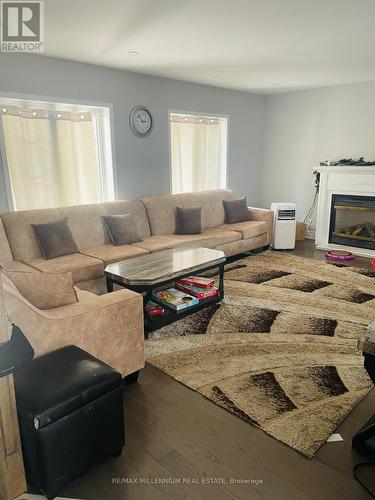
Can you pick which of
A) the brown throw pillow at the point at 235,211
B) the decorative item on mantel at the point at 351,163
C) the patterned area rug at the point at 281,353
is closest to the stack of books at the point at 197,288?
the patterned area rug at the point at 281,353

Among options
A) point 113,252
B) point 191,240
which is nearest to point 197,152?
point 191,240

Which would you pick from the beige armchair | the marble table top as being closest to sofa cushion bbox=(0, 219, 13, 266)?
the marble table top

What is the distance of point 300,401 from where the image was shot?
219 centimetres

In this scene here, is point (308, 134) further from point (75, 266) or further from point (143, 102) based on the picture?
point (75, 266)

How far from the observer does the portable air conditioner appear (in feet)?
18.5

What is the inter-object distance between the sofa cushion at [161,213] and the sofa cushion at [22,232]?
142cm

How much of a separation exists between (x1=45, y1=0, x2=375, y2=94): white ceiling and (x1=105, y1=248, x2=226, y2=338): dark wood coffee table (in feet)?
6.45

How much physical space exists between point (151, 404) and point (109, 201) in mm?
3049

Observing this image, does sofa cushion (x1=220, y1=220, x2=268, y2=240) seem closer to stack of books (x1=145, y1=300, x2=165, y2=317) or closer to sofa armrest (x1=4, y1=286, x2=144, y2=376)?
stack of books (x1=145, y1=300, x2=165, y2=317)

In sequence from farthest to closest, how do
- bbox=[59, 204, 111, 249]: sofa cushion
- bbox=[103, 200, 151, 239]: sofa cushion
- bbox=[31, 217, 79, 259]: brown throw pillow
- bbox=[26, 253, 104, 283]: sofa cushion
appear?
bbox=[103, 200, 151, 239]: sofa cushion < bbox=[59, 204, 111, 249]: sofa cushion < bbox=[31, 217, 79, 259]: brown throw pillow < bbox=[26, 253, 104, 283]: sofa cushion

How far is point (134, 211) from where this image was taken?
4.60 metres

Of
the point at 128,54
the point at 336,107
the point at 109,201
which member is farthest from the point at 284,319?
the point at 336,107

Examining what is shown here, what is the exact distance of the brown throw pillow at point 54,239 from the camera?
365cm

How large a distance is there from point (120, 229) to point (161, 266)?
1152 mm
